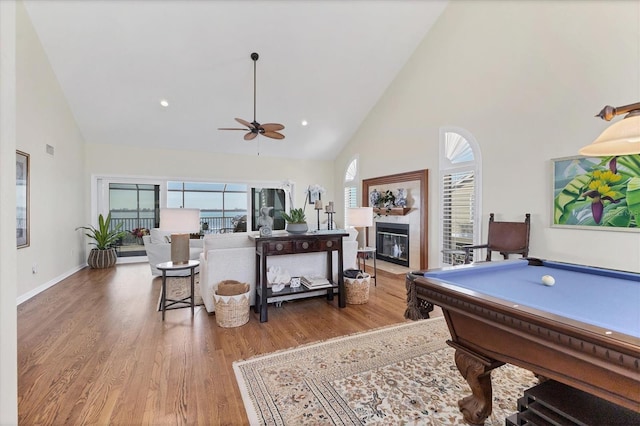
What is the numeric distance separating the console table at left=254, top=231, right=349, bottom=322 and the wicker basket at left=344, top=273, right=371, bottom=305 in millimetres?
130

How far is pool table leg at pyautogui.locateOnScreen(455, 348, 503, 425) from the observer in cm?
151

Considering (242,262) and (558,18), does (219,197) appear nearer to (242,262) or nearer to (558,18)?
(242,262)

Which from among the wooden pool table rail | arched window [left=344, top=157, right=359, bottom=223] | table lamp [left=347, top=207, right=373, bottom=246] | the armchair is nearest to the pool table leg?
the wooden pool table rail

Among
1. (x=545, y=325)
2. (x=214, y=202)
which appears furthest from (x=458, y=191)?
(x=214, y=202)

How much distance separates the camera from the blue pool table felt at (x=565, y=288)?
118 centimetres

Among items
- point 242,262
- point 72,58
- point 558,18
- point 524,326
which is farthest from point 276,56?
point 524,326

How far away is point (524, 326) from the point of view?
1.13 m

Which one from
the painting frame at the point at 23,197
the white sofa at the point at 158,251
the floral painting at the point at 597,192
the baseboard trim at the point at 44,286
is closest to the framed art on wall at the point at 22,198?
the painting frame at the point at 23,197

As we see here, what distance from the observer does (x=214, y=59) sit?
15.3ft

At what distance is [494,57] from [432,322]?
385 cm

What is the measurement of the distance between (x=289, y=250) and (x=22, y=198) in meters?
3.72

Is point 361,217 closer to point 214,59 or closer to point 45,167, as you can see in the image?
point 214,59

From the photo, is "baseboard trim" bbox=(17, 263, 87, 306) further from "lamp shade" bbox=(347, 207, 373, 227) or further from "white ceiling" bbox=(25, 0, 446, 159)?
"lamp shade" bbox=(347, 207, 373, 227)

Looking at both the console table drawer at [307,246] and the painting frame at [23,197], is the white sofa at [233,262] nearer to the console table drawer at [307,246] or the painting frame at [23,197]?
the console table drawer at [307,246]
